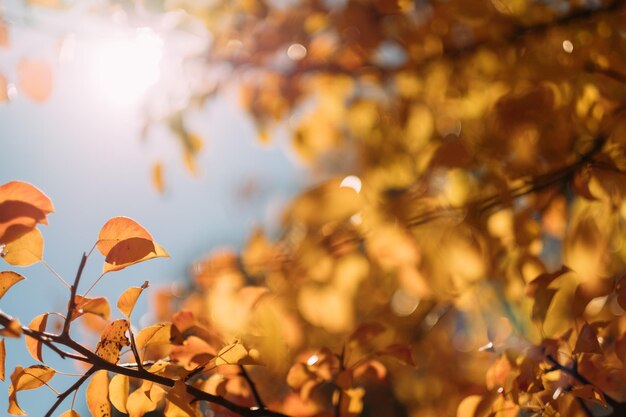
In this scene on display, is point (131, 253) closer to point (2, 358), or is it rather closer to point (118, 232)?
point (118, 232)

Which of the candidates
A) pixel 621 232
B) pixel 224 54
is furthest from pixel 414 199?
pixel 224 54

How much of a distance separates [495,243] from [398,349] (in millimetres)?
426

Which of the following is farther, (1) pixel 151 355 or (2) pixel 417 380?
(2) pixel 417 380

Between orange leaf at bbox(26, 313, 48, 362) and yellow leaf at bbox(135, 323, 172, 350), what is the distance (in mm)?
85

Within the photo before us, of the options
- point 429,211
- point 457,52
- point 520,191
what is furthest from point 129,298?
point 457,52

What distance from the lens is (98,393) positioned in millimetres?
520

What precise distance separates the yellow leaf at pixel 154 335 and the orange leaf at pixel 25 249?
12cm

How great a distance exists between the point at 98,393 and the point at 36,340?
0.31ft

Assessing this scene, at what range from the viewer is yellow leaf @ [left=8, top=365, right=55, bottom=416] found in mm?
492

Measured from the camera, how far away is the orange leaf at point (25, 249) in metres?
0.47

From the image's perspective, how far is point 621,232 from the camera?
1096 millimetres

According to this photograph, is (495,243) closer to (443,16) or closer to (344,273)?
(344,273)

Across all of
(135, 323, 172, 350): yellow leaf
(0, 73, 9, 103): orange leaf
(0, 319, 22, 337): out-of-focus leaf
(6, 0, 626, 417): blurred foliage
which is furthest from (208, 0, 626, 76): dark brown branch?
(0, 319, 22, 337): out-of-focus leaf

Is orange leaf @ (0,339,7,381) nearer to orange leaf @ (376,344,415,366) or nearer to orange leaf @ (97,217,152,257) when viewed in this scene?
orange leaf @ (97,217,152,257)
